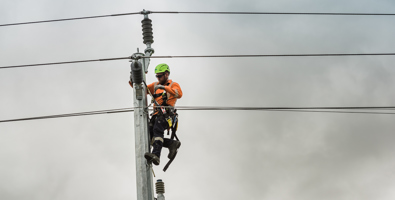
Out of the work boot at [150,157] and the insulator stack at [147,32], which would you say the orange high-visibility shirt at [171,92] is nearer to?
the insulator stack at [147,32]

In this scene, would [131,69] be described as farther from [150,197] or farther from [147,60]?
[150,197]

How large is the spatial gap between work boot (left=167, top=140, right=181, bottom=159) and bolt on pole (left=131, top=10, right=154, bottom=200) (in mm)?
1446

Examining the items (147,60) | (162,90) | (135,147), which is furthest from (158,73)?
(135,147)

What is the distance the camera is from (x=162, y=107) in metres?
9.63

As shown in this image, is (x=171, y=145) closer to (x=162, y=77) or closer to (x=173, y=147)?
(x=173, y=147)

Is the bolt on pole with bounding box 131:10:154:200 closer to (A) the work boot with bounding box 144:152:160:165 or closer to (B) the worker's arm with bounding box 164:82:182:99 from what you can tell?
(A) the work boot with bounding box 144:152:160:165

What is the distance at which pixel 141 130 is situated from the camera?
8.52m

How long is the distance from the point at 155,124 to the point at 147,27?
1.67 metres

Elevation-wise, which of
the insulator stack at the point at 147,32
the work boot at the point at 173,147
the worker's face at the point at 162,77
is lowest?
the work boot at the point at 173,147

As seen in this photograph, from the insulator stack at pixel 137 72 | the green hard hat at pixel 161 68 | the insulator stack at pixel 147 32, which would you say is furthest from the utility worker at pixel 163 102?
the insulator stack at pixel 137 72

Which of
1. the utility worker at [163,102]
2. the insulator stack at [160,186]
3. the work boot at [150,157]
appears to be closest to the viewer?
the work boot at [150,157]

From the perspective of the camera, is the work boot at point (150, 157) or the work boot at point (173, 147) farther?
the work boot at point (173, 147)

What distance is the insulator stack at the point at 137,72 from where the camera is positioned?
855cm

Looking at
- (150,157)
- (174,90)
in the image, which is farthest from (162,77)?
(150,157)
